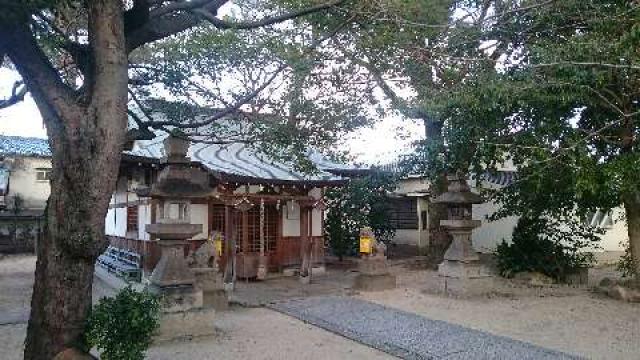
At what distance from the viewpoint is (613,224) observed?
2344 centimetres

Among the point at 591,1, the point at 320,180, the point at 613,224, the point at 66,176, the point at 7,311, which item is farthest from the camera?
the point at 613,224

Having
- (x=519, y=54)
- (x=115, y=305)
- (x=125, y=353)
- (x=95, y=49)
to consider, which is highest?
(x=519, y=54)

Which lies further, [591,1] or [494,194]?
[494,194]

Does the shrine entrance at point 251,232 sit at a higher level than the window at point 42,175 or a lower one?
lower

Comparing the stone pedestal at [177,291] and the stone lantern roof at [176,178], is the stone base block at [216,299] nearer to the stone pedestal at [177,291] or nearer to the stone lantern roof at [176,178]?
the stone pedestal at [177,291]

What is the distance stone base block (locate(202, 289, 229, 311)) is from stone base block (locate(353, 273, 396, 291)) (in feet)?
12.5

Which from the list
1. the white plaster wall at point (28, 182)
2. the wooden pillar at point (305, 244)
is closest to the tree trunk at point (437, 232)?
the wooden pillar at point (305, 244)

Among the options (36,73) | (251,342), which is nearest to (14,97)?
(36,73)

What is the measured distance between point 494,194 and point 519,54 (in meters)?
4.26

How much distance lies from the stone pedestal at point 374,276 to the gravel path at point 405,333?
6.06ft

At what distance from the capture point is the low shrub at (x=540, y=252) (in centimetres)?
1504

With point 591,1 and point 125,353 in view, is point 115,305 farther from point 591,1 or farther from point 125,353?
point 591,1

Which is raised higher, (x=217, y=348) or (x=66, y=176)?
(x=66, y=176)

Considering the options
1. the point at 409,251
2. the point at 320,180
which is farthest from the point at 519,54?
the point at 409,251
